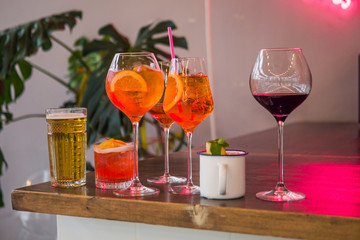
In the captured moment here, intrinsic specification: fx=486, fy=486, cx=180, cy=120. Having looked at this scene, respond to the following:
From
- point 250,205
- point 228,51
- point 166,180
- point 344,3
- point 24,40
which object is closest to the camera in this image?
point 250,205

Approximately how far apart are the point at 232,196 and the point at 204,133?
2.84 m

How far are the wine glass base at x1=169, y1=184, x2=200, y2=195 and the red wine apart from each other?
213 mm

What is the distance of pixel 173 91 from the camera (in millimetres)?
959

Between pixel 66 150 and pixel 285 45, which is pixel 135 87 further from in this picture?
pixel 285 45

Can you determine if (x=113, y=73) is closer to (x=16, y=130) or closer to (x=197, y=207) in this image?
(x=197, y=207)

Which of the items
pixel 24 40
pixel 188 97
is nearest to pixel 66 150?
pixel 188 97

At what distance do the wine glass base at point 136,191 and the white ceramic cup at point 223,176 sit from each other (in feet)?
0.40

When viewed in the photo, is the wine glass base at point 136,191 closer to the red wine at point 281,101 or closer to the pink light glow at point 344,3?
the red wine at point 281,101

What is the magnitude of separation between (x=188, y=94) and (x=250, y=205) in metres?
0.26

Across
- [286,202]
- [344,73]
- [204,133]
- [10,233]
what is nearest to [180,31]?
[204,133]

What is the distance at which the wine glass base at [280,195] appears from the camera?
85 cm

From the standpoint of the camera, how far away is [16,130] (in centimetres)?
445

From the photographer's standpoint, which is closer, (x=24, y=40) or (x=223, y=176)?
(x=223, y=176)

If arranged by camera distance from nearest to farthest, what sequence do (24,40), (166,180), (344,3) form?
1. (166,180)
2. (24,40)
3. (344,3)
